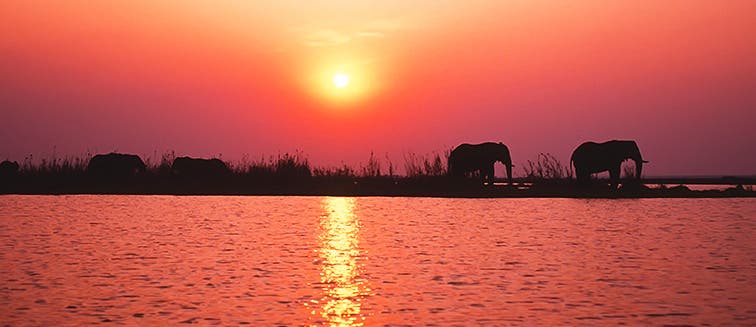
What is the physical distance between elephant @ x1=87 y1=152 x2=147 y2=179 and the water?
1413cm

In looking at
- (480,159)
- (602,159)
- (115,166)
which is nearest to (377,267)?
(602,159)

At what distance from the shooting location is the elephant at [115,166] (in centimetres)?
4475

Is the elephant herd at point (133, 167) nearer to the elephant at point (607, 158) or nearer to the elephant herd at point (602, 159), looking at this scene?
the elephant herd at point (602, 159)

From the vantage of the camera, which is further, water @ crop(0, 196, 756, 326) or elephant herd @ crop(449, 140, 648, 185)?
elephant herd @ crop(449, 140, 648, 185)

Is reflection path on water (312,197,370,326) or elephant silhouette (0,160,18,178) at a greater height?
elephant silhouette (0,160,18,178)

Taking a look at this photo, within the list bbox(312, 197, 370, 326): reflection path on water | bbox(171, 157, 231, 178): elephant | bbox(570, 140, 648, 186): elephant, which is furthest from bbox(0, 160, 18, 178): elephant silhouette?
bbox(570, 140, 648, 186): elephant

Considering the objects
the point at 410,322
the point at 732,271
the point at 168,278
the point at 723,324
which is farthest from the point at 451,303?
the point at 732,271

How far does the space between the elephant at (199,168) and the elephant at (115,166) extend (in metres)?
1.58

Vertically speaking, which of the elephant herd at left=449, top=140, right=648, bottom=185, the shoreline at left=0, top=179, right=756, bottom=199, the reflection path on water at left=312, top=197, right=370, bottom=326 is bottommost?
the reflection path on water at left=312, top=197, right=370, bottom=326

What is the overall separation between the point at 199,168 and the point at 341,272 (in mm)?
29766

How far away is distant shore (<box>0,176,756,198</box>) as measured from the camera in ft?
134

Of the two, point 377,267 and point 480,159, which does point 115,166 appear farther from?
point 377,267

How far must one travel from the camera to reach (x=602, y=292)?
13820 mm

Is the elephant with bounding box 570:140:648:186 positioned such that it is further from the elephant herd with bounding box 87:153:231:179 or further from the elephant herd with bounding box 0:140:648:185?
the elephant herd with bounding box 87:153:231:179
